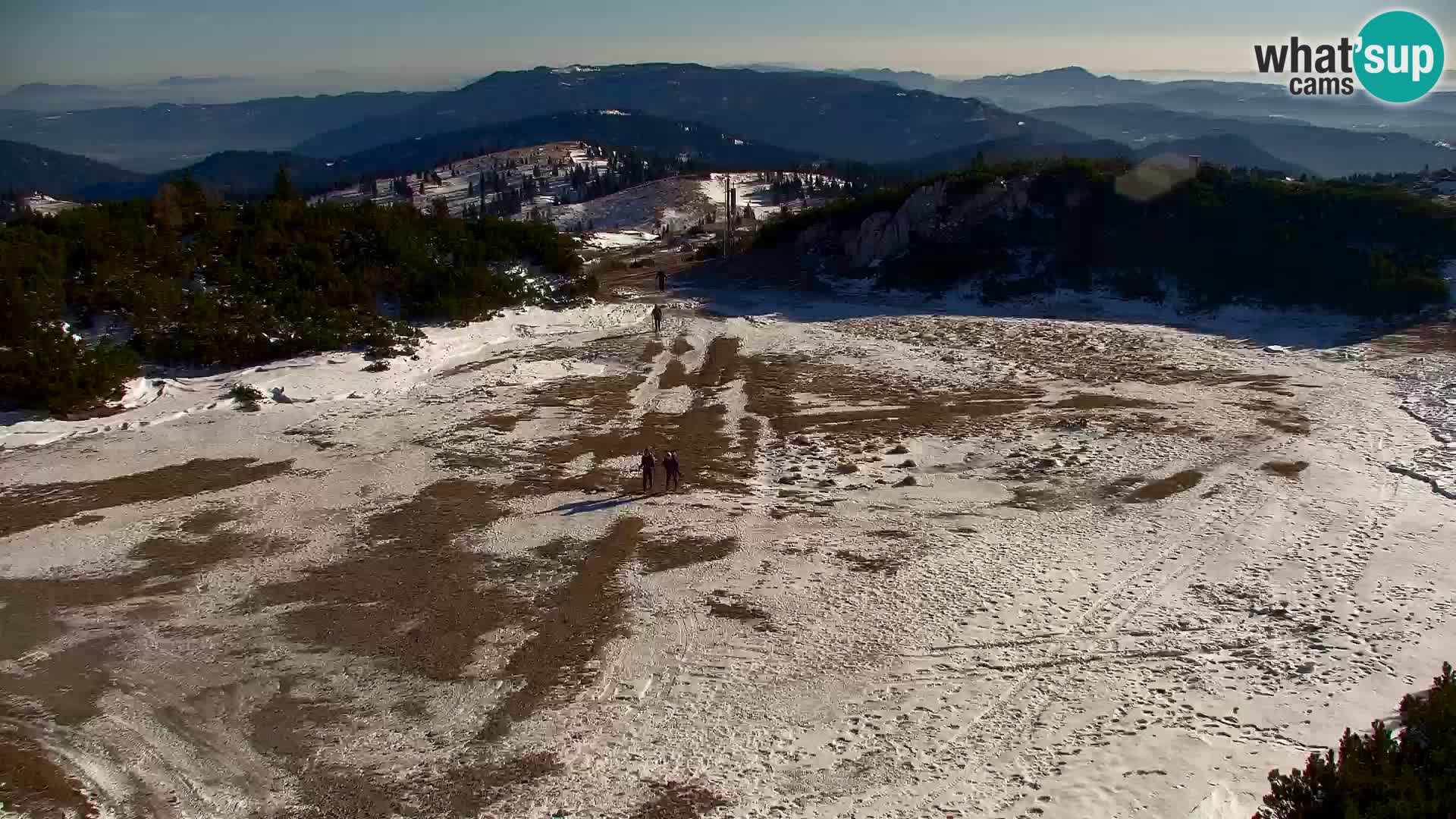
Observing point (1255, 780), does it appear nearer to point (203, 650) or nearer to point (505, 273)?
point (203, 650)

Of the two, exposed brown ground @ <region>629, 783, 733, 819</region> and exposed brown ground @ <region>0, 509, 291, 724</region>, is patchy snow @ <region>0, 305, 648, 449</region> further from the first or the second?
exposed brown ground @ <region>629, 783, 733, 819</region>

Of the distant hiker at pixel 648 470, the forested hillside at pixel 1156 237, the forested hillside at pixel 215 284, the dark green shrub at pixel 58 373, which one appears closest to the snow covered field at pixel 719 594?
the distant hiker at pixel 648 470

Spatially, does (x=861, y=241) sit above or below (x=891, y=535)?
above

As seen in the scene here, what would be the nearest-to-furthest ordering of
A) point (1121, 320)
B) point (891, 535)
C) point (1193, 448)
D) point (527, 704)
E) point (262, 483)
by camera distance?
point (527, 704)
point (891, 535)
point (262, 483)
point (1193, 448)
point (1121, 320)

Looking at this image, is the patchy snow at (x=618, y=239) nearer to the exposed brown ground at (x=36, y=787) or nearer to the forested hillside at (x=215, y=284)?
the forested hillside at (x=215, y=284)

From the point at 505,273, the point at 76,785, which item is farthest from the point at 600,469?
the point at 505,273

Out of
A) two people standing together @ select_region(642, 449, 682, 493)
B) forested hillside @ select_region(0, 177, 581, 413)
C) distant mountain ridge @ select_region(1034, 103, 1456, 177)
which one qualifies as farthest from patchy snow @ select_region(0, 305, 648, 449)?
distant mountain ridge @ select_region(1034, 103, 1456, 177)

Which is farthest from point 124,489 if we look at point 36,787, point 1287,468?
point 1287,468
